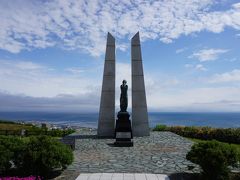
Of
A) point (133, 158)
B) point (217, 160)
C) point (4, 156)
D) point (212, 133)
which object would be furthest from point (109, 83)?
point (217, 160)

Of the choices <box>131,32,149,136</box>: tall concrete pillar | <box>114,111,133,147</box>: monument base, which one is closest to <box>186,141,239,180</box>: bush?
<box>114,111,133,147</box>: monument base

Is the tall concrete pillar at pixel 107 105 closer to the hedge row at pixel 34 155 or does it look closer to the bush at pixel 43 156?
the hedge row at pixel 34 155

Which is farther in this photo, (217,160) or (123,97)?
(123,97)

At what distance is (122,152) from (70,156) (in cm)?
495

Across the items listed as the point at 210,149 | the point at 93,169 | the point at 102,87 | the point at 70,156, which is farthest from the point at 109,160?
the point at 102,87

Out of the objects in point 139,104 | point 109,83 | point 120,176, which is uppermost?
point 109,83

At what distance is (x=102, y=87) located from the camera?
21.7 metres

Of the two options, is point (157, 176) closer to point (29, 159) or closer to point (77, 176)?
point (77, 176)

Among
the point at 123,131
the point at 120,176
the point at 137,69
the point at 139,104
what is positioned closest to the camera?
the point at 120,176

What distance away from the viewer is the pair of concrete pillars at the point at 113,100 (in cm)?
2164

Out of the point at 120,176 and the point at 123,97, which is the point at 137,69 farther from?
the point at 120,176

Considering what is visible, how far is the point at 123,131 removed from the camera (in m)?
18.8

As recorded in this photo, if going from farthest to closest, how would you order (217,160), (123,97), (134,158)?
(123,97) → (134,158) → (217,160)

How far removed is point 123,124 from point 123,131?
2.41 ft
